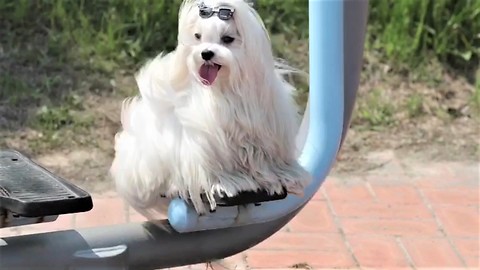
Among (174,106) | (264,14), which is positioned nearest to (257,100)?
(174,106)

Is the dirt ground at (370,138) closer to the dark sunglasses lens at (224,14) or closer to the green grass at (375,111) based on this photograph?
the green grass at (375,111)

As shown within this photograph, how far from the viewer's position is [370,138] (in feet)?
11.2

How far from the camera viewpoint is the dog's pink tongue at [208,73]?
131 centimetres

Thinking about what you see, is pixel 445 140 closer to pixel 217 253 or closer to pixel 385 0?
pixel 385 0

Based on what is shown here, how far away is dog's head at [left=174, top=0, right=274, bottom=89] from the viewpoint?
1.30m

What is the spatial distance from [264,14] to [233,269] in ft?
5.69

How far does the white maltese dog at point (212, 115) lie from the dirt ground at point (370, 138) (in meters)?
1.57

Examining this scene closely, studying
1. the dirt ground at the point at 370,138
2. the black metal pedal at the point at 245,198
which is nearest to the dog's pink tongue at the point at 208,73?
the black metal pedal at the point at 245,198

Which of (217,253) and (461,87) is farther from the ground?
(217,253)

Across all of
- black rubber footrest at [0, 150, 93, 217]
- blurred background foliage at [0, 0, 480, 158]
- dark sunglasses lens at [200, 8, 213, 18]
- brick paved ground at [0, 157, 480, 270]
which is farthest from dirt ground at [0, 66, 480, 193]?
dark sunglasses lens at [200, 8, 213, 18]

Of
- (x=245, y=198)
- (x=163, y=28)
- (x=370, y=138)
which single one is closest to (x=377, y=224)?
(x=370, y=138)

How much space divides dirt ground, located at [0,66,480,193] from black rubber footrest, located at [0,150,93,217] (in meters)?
1.44

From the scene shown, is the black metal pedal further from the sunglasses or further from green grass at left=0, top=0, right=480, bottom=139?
green grass at left=0, top=0, right=480, bottom=139

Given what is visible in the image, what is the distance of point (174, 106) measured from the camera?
4.45 ft
